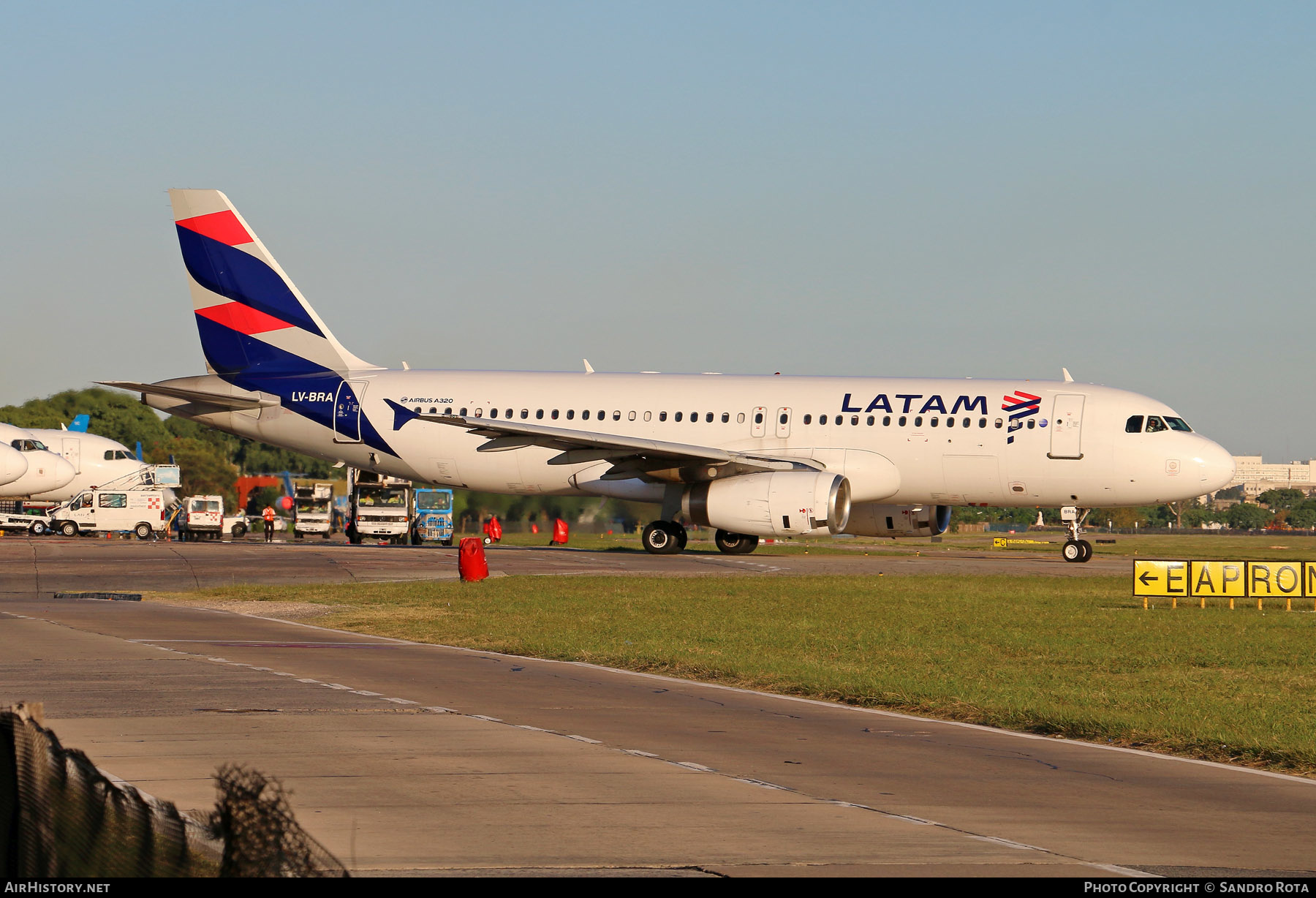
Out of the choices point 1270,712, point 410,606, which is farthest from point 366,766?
point 410,606

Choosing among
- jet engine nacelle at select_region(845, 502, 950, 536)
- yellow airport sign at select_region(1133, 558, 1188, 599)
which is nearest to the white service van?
jet engine nacelle at select_region(845, 502, 950, 536)

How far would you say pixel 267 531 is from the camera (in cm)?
6838

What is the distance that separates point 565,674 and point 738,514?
19507 mm

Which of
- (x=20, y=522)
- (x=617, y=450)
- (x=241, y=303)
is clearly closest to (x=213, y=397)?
(x=241, y=303)

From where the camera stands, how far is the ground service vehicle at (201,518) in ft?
225

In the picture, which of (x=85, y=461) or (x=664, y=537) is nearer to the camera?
(x=664, y=537)

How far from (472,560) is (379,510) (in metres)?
30.0

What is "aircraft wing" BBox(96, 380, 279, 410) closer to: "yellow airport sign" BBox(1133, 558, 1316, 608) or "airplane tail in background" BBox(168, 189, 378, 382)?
"airplane tail in background" BBox(168, 189, 378, 382)

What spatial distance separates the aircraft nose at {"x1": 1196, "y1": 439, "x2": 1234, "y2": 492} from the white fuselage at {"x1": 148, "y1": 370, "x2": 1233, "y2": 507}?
1.7 inches

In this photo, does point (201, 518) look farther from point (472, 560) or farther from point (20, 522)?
point (472, 560)

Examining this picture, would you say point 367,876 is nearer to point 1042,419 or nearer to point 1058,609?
point 1058,609

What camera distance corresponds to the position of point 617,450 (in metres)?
38.2

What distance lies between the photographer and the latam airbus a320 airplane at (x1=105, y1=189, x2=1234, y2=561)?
37906mm

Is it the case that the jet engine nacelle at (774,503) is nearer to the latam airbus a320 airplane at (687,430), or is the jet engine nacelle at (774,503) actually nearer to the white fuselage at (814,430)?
the latam airbus a320 airplane at (687,430)
